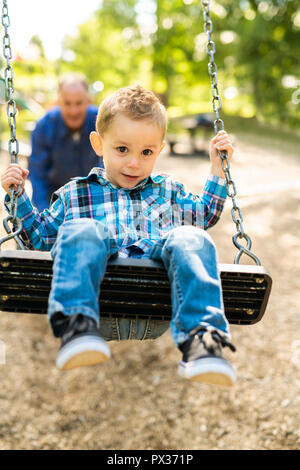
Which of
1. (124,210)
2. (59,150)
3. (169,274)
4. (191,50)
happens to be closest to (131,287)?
(169,274)

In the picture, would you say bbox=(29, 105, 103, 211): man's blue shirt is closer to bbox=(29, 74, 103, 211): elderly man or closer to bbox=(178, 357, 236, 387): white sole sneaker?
bbox=(29, 74, 103, 211): elderly man

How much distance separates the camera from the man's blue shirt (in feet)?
11.7

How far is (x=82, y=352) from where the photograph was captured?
1.32 metres

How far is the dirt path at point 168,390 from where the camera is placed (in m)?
5.45

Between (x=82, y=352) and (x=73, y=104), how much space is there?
259 centimetres

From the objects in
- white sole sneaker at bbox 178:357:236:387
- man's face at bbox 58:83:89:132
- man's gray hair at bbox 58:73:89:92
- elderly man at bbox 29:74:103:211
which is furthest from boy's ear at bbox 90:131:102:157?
man's gray hair at bbox 58:73:89:92

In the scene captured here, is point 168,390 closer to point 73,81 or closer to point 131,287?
point 73,81

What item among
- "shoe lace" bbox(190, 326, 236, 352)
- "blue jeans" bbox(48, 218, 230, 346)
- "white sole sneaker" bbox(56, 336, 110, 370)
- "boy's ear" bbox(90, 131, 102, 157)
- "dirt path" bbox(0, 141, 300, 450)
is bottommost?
"white sole sneaker" bbox(56, 336, 110, 370)

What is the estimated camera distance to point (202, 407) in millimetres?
5957

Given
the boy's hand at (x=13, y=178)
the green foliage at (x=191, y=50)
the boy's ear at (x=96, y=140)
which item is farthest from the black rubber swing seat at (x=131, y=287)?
the green foliage at (x=191, y=50)

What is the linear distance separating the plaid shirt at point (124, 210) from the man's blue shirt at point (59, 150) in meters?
1.67

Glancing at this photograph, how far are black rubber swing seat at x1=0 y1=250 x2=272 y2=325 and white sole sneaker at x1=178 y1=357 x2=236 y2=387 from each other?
0.34 meters

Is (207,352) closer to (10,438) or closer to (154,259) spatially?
(154,259)

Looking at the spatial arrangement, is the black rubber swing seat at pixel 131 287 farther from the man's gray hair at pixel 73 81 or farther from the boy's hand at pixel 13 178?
the man's gray hair at pixel 73 81
